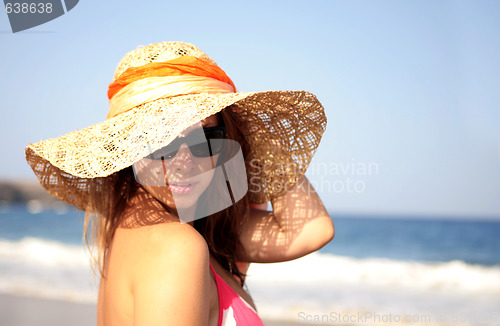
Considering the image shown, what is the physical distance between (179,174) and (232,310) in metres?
0.51

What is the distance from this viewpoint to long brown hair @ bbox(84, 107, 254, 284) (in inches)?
62.4

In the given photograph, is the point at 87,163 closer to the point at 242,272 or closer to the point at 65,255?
the point at 242,272

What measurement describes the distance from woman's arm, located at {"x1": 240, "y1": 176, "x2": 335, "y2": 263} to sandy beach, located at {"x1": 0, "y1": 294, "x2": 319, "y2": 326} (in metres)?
4.60

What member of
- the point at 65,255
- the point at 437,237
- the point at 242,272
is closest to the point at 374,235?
the point at 437,237

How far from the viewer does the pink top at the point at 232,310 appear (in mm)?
1381

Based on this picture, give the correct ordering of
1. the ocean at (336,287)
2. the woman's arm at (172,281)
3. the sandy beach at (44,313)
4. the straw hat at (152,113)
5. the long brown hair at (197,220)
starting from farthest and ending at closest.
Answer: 1. the ocean at (336,287)
2. the sandy beach at (44,313)
3. the long brown hair at (197,220)
4. the straw hat at (152,113)
5. the woman's arm at (172,281)

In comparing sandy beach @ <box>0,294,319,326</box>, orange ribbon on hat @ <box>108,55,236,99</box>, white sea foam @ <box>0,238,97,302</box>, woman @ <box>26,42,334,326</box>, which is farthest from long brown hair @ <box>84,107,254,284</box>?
sandy beach @ <box>0,294,319,326</box>

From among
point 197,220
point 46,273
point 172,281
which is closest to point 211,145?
point 197,220

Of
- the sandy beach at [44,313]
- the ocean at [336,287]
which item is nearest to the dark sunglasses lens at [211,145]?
the ocean at [336,287]

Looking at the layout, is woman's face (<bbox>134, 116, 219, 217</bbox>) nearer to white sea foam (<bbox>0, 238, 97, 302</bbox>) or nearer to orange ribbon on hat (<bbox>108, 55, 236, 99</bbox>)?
orange ribbon on hat (<bbox>108, 55, 236, 99</bbox>)

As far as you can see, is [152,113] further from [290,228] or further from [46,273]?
[46,273]

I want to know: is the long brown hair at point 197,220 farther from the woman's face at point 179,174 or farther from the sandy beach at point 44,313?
A: the sandy beach at point 44,313

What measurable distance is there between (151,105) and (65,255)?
1241 cm

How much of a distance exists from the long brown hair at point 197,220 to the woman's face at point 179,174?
117 millimetres
